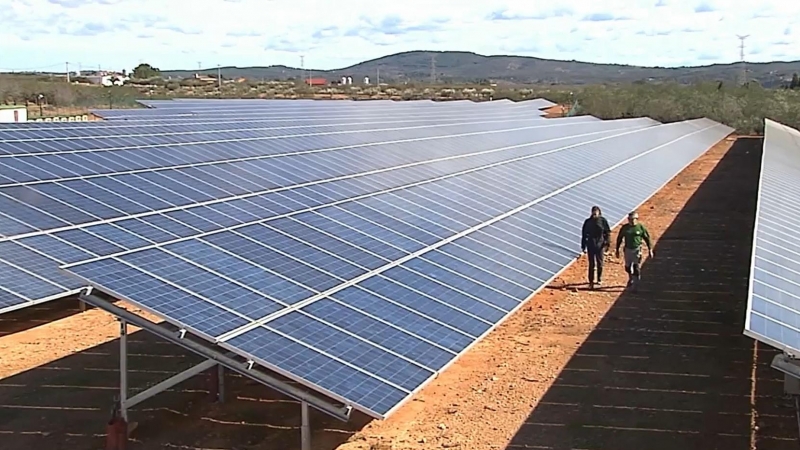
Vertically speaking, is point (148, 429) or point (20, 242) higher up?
point (20, 242)

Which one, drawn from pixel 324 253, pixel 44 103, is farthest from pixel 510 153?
pixel 44 103

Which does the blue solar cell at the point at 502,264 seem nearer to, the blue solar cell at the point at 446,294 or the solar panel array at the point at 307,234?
the solar panel array at the point at 307,234

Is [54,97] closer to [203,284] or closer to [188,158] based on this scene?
[188,158]

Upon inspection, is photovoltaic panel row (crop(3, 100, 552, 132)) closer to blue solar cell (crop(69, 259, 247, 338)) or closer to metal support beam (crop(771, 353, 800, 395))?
blue solar cell (crop(69, 259, 247, 338))

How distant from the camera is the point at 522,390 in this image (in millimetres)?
14969

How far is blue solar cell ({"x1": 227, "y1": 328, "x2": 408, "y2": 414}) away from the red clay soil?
122 inches

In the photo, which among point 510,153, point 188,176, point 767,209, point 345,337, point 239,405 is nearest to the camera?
point 345,337

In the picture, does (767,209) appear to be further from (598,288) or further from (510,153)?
(510,153)

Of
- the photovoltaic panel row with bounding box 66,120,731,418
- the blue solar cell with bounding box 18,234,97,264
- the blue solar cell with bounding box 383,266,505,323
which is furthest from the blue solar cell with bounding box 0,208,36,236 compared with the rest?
the blue solar cell with bounding box 383,266,505,323

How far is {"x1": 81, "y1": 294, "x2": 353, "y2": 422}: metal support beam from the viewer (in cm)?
973

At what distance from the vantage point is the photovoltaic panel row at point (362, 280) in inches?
393

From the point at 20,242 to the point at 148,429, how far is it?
401 cm

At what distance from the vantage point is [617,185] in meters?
27.6

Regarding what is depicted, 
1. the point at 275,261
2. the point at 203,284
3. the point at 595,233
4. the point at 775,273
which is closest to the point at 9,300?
the point at 203,284
